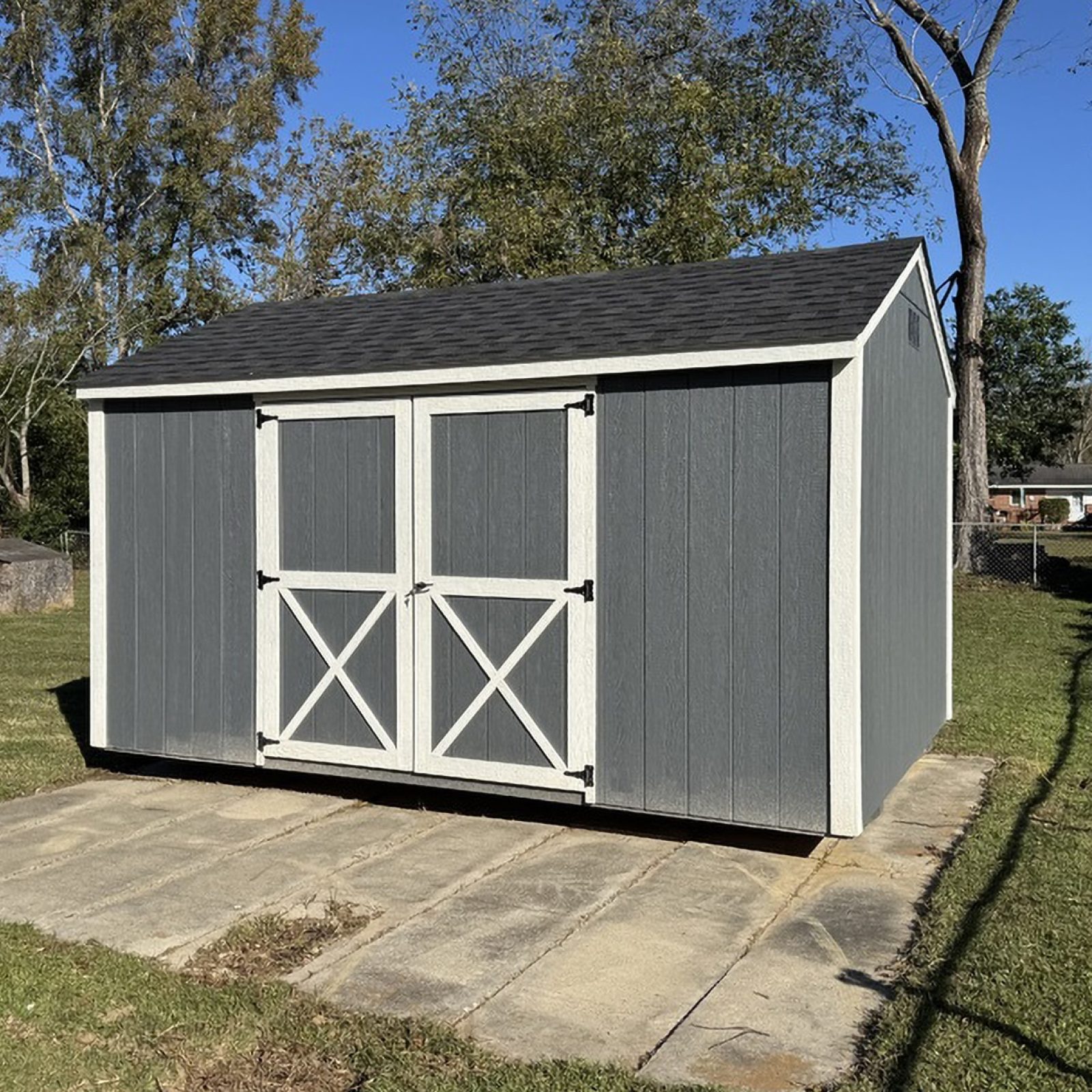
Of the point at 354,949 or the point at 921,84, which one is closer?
the point at 354,949

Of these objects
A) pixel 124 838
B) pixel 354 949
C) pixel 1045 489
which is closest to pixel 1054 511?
pixel 1045 489

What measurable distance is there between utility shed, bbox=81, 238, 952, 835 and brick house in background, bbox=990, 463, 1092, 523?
53288mm

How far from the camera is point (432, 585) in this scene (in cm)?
594

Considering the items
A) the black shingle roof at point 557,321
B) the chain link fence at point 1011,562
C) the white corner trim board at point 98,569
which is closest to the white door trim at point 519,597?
the black shingle roof at point 557,321

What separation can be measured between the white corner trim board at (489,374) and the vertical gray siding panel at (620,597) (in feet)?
0.53

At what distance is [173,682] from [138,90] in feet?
83.6

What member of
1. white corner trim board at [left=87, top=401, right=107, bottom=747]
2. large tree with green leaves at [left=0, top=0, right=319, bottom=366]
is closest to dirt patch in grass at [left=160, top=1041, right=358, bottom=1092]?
white corner trim board at [left=87, top=401, right=107, bottom=747]

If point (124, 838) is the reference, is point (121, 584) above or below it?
above

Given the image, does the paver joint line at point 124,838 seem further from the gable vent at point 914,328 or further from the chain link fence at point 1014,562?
the chain link fence at point 1014,562

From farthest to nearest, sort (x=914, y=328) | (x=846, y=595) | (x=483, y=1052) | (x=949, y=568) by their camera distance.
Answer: (x=949, y=568)
(x=914, y=328)
(x=846, y=595)
(x=483, y=1052)

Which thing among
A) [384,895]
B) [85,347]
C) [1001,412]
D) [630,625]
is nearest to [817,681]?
[630,625]

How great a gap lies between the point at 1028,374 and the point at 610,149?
26.8 m

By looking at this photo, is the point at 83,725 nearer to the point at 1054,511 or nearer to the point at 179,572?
the point at 179,572

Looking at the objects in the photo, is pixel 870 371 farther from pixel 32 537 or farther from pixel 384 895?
pixel 32 537
